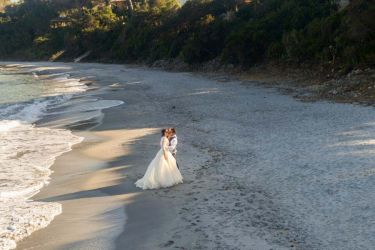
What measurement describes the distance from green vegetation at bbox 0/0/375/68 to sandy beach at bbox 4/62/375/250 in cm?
701

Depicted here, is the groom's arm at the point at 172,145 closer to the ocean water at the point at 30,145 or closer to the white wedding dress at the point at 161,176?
the white wedding dress at the point at 161,176

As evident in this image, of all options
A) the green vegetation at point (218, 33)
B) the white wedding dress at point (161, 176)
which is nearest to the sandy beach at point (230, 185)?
the white wedding dress at point (161, 176)

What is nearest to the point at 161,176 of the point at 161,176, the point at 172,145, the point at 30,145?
the point at 161,176

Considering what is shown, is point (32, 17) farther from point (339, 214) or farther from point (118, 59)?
point (339, 214)

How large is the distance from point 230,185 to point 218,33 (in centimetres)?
3093

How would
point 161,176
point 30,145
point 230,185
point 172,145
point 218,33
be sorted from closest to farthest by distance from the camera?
point 230,185
point 161,176
point 172,145
point 30,145
point 218,33

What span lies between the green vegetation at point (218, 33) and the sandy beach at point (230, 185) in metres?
7.01

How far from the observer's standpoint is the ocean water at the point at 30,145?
352 inches

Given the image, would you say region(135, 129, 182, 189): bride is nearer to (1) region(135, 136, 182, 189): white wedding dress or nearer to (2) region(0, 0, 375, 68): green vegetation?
(1) region(135, 136, 182, 189): white wedding dress

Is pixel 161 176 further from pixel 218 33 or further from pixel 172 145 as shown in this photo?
pixel 218 33

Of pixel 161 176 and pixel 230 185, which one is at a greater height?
pixel 161 176

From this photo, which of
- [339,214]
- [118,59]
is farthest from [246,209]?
[118,59]

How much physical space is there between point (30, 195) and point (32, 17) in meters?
96.9

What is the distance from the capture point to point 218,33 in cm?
3941
